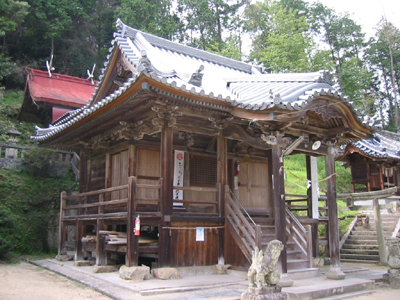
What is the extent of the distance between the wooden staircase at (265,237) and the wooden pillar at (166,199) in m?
1.77

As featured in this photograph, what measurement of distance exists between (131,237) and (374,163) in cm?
1762

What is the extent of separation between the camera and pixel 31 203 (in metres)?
14.9

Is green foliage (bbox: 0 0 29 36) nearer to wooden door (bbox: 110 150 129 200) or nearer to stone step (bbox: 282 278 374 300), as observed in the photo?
wooden door (bbox: 110 150 129 200)

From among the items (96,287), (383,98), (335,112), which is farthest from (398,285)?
(383,98)

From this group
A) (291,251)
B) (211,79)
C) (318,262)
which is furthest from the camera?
(318,262)

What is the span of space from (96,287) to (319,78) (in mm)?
7479

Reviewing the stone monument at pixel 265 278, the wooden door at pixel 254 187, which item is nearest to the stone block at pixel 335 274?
the stone monument at pixel 265 278

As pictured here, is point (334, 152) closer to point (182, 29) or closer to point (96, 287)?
point (96, 287)

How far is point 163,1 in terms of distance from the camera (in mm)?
34844

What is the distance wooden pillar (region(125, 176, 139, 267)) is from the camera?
8.48m

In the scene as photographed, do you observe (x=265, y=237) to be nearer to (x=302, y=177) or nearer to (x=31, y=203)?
(x=31, y=203)

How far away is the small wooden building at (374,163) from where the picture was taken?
805 inches

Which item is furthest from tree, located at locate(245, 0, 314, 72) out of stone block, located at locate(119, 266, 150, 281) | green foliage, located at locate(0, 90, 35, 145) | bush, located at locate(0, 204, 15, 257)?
stone block, located at locate(119, 266, 150, 281)

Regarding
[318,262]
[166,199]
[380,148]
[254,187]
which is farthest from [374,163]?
[166,199]
